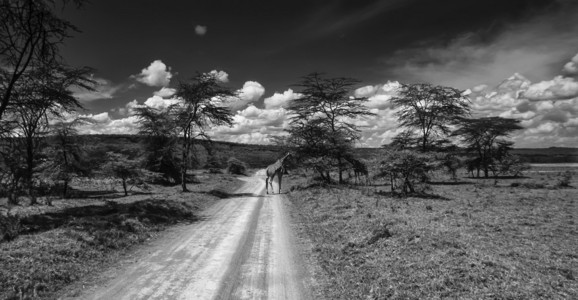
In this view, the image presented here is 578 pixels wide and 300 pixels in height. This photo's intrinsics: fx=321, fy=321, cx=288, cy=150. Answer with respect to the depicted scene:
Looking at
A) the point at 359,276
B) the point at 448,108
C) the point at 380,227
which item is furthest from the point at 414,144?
the point at 359,276

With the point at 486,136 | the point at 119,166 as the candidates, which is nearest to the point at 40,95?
the point at 119,166

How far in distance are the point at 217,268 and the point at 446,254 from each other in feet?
20.0

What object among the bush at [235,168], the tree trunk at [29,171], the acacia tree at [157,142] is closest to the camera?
the tree trunk at [29,171]

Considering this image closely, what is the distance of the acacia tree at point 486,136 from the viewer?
4772cm

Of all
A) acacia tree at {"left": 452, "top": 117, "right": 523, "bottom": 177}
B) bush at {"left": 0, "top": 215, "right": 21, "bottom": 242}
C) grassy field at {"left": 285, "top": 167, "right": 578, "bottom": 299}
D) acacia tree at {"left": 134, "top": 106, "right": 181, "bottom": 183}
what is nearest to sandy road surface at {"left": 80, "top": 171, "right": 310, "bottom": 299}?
grassy field at {"left": 285, "top": 167, "right": 578, "bottom": 299}

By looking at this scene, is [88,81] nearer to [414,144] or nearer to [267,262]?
[267,262]

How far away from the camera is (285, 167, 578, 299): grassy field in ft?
22.2

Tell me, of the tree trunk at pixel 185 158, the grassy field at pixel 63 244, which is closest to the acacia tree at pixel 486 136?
the tree trunk at pixel 185 158

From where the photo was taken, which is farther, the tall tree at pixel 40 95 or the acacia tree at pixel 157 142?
the acacia tree at pixel 157 142

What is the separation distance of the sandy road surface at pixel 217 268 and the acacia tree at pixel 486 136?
4486 cm

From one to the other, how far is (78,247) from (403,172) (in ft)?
66.7

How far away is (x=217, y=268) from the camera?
8.62 meters

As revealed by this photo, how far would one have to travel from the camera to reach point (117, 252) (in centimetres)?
1005

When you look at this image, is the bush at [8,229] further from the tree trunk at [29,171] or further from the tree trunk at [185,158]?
the tree trunk at [185,158]
